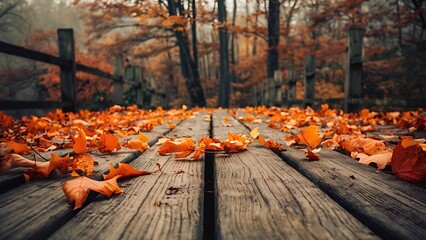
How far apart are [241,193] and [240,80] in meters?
24.8

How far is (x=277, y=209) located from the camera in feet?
2.48

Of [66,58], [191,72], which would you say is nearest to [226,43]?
[191,72]

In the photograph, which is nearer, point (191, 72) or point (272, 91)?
point (272, 91)

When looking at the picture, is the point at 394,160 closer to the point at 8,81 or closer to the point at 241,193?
the point at 241,193

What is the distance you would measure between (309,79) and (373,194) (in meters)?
5.54

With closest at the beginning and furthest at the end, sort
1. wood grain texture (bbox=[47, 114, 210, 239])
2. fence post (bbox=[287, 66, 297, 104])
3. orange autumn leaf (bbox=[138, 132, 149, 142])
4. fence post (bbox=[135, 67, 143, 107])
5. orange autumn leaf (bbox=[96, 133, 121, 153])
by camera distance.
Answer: wood grain texture (bbox=[47, 114, 210, 239]) < orange autumn leaf (bbox=[96, 133, 121, 153]) < orange autumn leaf (bbox=[138, 132, 149, 142]) < fence post (bbox=[287, 66, 297, 104]) < fence post (bbox=[135, 67, 143, 107])

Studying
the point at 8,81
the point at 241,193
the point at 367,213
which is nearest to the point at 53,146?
the point at 241,193

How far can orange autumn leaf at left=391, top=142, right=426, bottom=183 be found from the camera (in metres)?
0.96

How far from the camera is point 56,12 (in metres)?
34.0

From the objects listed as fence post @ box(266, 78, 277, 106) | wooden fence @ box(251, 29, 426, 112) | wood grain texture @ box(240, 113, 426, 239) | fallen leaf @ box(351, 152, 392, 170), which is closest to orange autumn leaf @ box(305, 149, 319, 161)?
wood grain texture @ box(240, 113, 426, 239)

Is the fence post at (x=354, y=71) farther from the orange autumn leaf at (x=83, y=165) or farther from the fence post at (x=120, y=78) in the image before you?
the fence post at (x=120, y=78)

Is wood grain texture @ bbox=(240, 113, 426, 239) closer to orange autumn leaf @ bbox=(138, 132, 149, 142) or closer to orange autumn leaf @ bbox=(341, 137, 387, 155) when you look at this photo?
orange autumn leaf @ bbox=(341, 137, 387, 155)

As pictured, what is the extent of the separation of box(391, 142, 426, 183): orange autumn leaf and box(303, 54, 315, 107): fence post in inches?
202

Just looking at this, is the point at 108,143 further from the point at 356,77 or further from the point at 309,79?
the point at 309,79
